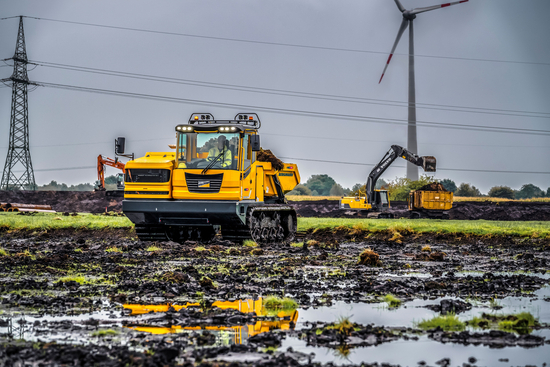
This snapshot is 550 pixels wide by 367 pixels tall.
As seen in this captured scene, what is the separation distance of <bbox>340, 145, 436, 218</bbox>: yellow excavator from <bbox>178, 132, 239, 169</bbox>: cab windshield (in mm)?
26782

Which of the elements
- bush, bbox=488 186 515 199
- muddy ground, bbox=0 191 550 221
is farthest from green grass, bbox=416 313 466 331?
bush, bbox=488 186 515 199

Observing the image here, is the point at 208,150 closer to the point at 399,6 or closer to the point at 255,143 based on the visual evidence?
the point at 255,143

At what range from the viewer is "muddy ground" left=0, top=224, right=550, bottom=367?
639cm

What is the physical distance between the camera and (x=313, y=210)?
68688 mm

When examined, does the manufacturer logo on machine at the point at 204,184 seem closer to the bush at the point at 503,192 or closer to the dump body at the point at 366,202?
the dump body at the point at 366,202

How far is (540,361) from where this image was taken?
20.4 feet

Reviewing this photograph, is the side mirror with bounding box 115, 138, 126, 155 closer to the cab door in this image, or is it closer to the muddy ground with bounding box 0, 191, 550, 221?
the cab door

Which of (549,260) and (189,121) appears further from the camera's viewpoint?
(189,121)

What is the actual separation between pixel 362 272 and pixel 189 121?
30.7 ft

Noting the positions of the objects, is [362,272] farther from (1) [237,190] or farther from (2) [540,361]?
(2) [540,361]

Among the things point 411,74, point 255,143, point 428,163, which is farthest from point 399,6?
point 255,143

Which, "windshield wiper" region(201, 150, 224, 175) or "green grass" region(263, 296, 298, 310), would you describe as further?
"windshield wiper" region(201, 150, 224, 175)

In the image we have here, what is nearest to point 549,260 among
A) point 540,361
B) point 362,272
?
point 362,272

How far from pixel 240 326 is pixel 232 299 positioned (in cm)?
225
